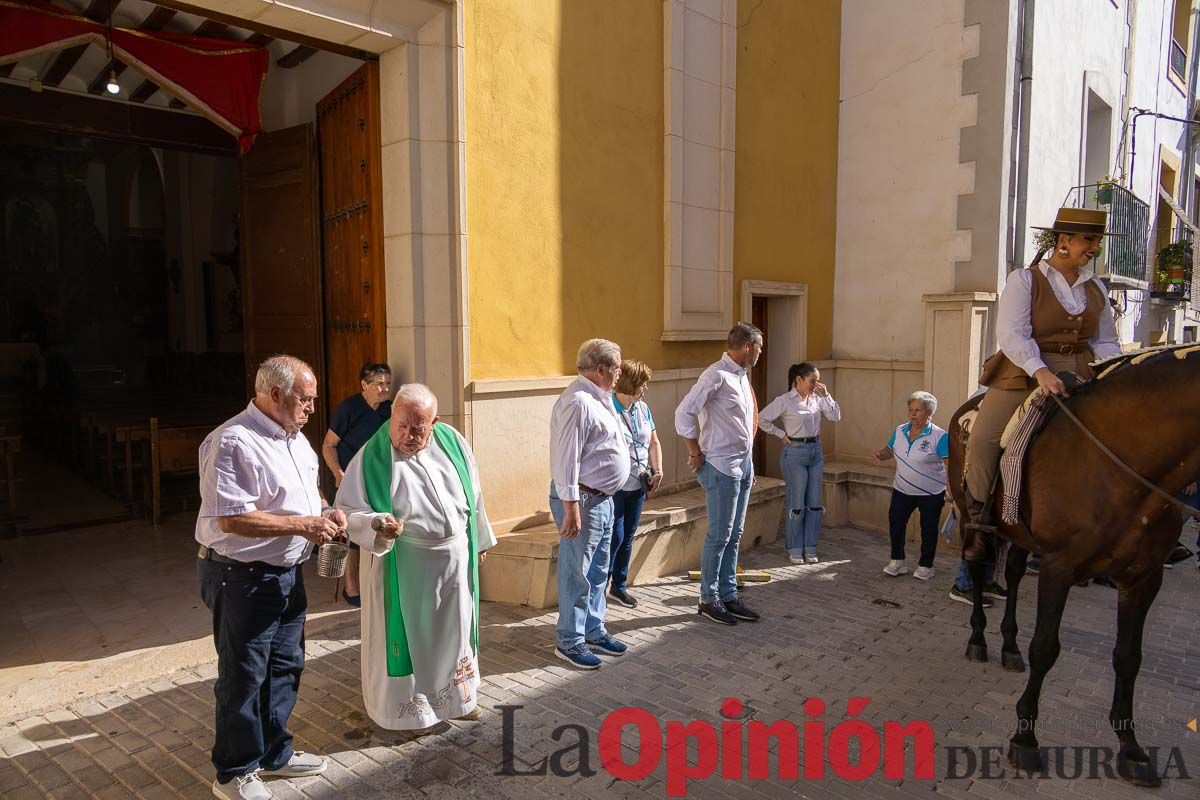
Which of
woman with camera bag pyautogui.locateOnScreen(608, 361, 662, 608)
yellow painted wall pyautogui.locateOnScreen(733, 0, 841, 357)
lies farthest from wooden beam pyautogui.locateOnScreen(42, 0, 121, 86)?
yellow painted wall pyautogui.locateOnScreen(733, 0, 841, 357)

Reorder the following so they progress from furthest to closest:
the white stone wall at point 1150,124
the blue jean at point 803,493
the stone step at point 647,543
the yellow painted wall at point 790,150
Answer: the white stone wall at point 1150,124 < the yellow painted wall at point 790,150 < the blue jean at point 803,493 < the stone step at point 647,543

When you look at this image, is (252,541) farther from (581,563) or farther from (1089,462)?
(1089,462)

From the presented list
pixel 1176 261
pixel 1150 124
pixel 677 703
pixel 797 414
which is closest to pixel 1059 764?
pixel 677 703

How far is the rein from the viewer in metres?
3.51

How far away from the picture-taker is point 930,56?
872 cm

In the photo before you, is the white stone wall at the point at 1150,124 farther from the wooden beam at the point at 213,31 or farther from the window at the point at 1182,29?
the wooden beam at the point at 213,31

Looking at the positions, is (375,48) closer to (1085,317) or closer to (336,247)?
(336,247)

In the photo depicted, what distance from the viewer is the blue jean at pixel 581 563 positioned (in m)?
4.82

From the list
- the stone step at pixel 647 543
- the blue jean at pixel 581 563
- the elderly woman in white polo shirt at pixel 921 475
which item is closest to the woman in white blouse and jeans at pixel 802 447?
the stone step at pixel 647 543

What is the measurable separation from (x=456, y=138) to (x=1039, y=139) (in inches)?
270

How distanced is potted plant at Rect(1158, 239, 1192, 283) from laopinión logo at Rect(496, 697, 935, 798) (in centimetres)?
1185

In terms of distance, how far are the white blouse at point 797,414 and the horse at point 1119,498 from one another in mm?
3018

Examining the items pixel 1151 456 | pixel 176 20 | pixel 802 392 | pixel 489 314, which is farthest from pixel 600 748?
pixel 176 20

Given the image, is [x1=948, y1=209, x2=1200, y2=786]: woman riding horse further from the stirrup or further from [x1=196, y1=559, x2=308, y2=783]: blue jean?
[x1=196, y1=559, x2=308, y2=783]: blue jean
